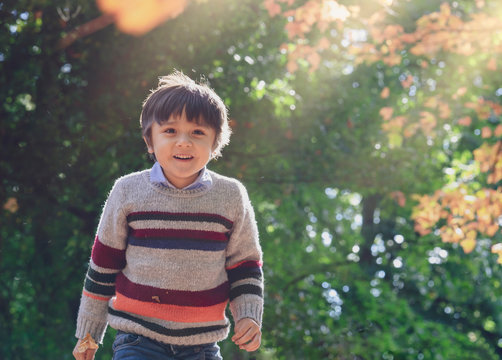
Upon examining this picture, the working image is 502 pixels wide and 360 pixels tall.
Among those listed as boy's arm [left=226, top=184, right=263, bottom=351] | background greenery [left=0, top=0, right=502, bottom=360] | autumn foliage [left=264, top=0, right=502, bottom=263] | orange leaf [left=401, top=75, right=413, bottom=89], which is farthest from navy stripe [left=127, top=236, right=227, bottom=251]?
orange leaf [left=401, top=75, right=413, bottom=89]

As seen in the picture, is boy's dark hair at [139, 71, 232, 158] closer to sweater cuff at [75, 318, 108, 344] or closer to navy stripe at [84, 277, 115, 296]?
navy stripe at [84, 277, 115, 296]

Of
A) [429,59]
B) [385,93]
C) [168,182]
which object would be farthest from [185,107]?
[429,59]

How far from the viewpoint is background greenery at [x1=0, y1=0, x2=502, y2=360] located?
6086 mm

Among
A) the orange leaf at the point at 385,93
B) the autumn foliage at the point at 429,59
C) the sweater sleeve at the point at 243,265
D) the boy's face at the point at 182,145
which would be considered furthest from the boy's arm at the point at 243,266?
the orange leaf at the point at 385,93

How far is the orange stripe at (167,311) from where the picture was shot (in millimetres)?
2230

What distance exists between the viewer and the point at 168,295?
2.24 meters

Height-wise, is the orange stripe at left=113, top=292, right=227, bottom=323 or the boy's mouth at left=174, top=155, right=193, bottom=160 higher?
the boy's mouth at left=174, top=155, right=193, bottom=160

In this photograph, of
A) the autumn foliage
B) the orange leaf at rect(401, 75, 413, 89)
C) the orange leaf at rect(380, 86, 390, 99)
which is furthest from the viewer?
the orange leaf at rect(401, 75, 413, 89)

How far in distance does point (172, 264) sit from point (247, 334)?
0.38m

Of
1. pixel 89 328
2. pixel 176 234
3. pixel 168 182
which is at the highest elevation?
pixel 168 182

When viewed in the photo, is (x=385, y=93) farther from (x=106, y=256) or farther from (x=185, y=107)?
(x=106, y=256)

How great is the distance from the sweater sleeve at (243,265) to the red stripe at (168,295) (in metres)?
0.09

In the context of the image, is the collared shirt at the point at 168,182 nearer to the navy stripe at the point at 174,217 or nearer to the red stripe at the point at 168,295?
the navy stripe at the point at 174,217

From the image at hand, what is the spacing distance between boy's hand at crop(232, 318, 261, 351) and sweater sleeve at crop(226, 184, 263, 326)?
5 centimetres
